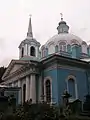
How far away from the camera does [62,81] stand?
21125 millimetres

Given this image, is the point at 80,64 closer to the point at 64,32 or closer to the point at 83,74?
the point at 83,74

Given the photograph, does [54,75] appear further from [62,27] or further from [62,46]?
[62,27]

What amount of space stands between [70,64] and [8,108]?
862 centimetres

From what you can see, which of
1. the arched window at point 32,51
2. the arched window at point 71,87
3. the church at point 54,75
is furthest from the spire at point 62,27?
the arched window at point 71,87

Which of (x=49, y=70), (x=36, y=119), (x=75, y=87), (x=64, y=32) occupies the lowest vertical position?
(x=36, y=119)

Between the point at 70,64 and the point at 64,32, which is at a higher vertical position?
the point at 64,32

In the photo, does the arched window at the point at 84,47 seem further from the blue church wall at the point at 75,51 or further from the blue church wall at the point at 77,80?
the blue church wall at the point at 77,80

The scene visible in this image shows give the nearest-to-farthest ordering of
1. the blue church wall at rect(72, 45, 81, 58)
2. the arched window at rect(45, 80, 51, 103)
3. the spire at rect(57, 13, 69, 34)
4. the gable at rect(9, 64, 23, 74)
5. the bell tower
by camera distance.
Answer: the arched window at rect(45, 80, 51, 103) < the gable at rect(9, 64, 23, 74) < the blue church wall at rect(72, 45, 81, 58) < the bell tower < the spire at rect(57, 13, 69, 34)

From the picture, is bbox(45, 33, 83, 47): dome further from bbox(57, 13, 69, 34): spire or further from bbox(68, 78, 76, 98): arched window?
bbox(68, 78, 76, 98): arched window

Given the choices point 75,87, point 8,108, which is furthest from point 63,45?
point 8,108

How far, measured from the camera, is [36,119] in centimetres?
1399

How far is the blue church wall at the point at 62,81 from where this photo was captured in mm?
20609

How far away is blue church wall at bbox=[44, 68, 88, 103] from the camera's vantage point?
2061cm

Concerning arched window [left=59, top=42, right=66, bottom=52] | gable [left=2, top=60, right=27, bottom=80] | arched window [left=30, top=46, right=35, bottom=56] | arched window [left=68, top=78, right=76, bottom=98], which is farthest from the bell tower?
arched window [left=68, top=78, right=76, bottom=98]
